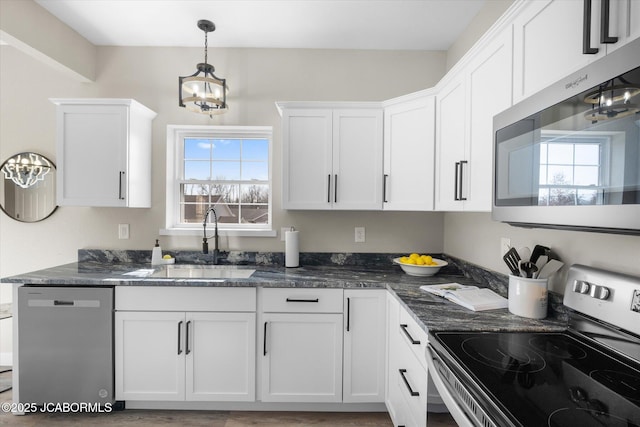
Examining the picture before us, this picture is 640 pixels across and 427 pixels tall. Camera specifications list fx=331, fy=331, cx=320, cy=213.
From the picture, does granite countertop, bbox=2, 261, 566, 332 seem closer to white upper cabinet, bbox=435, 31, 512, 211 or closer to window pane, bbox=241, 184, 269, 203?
white upper cabinet, bbox=435, 31, 512, 211

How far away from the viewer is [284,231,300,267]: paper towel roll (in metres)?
2.54

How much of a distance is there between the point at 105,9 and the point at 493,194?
2655 mm

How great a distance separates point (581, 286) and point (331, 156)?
1.63 meters

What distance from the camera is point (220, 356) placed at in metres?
2.09

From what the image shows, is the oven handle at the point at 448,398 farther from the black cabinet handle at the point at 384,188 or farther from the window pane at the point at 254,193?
the window pane at the point at 254,193

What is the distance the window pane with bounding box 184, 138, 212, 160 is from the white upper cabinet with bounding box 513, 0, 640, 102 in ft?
7.72

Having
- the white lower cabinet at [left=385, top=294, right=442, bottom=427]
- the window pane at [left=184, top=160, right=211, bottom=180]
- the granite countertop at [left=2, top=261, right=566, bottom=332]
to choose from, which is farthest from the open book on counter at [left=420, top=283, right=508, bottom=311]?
the window pane at [left=184, top=160, right=211, bottom=180]

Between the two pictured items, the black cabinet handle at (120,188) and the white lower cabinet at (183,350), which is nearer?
the white lower cabinet at (183,350)

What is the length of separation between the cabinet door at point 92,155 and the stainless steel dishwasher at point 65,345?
702 mm

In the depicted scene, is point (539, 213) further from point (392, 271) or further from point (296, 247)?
point (296, 247)

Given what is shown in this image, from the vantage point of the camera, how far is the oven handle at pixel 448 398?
918 millimetres

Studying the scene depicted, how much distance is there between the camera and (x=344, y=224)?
273 cm

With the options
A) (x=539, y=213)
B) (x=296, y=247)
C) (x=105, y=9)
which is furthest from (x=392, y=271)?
(x=105, y=9)

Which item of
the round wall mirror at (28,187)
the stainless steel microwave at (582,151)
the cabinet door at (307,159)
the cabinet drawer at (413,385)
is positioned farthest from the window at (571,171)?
the round wall mirror at (28,187)
